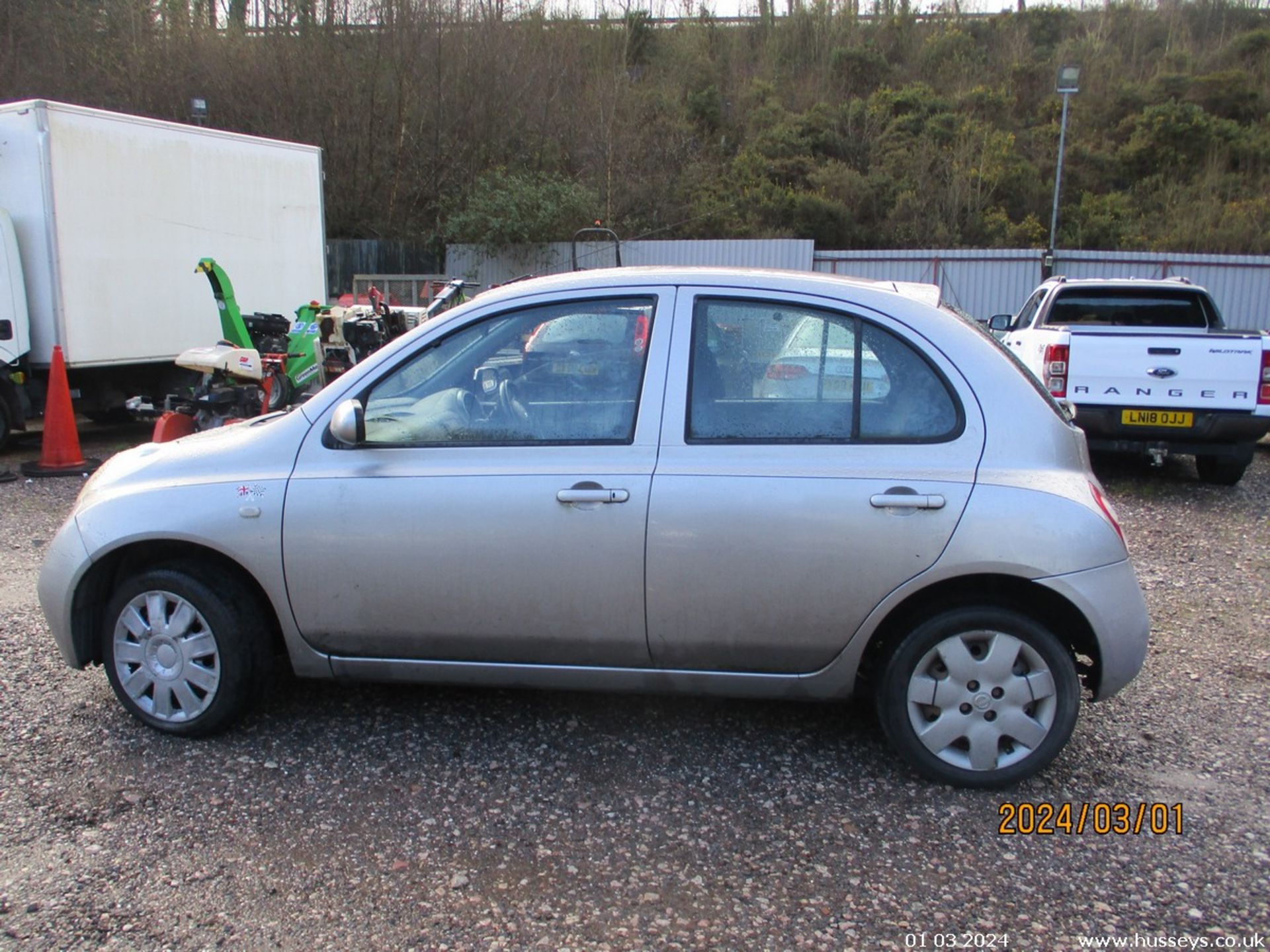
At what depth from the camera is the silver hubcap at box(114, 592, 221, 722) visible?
377cm

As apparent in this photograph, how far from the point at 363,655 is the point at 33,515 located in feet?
16.8

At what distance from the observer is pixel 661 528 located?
3.42 meters

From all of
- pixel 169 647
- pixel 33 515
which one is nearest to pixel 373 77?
pixel 33 515

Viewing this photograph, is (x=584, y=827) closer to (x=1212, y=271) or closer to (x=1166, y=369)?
(x=1166, y=369)

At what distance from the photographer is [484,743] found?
152 inches

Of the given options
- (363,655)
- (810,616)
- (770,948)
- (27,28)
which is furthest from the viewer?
(27,28)

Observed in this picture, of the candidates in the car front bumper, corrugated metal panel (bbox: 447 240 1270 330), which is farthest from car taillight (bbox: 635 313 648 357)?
corrugated metal panel (bbox: 447 240 1270 330)

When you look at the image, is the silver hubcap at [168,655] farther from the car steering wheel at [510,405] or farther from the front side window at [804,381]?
the front side window at [804,381]

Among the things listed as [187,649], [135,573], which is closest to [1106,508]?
[187,649]

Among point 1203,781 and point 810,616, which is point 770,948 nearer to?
point 810,616

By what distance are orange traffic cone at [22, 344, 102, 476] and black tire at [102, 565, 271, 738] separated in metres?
5.99

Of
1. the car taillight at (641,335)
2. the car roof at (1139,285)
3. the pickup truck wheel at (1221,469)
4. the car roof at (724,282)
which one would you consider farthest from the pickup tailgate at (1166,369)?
the car taillight at (641,335)

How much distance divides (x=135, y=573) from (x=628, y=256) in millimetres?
19974

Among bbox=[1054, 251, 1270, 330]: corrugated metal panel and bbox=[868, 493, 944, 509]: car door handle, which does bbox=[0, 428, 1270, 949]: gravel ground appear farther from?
bbox=[1054, 251, 1270, 330]: corrugated metal panel
